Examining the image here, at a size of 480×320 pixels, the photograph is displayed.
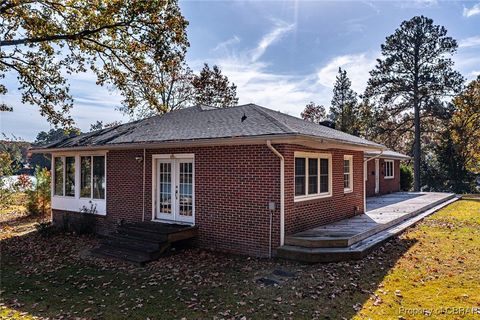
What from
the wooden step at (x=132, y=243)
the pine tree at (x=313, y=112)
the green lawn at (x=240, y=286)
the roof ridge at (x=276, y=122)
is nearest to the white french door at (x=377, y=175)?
the green lawn at (x=240, y=286)

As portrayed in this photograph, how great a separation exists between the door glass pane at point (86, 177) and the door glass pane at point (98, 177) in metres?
0.29

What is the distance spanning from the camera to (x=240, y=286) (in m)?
6.43

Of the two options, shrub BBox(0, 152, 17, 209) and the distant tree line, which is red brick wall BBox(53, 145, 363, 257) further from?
the distant tree line

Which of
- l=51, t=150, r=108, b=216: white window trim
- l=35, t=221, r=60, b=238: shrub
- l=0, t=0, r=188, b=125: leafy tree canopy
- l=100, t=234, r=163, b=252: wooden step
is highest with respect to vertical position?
l=0, t=0, r=188, b=125: leafy tree canopy

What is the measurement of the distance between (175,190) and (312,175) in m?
4.14

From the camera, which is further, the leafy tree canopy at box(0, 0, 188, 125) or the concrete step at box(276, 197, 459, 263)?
the leafy tree canopy at box(0, 0, 188, 125)

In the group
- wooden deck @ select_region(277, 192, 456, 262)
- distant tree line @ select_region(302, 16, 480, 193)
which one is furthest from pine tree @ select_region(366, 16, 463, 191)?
wooden deck @ select_region(277, 192, 456, 262)

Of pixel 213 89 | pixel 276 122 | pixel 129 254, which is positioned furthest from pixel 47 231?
pixel 213 89

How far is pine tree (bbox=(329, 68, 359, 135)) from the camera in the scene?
35.8 m

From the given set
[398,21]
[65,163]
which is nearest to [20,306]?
[65,163]

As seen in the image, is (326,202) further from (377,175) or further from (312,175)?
(377,175)

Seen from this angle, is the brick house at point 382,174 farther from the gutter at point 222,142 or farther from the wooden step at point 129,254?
the wooden step at point 129,254

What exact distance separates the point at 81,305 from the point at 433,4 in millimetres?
15039

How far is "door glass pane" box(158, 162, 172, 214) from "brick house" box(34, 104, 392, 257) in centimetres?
3
